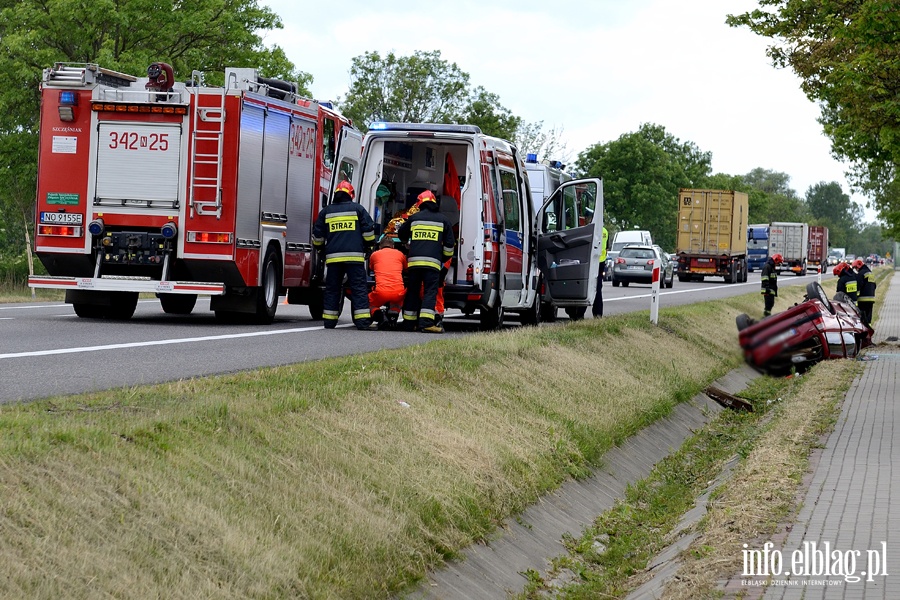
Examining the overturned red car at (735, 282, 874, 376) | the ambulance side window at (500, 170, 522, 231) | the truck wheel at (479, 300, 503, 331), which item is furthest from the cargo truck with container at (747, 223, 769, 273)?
the overturned red car at (735, 282, 874, 376)

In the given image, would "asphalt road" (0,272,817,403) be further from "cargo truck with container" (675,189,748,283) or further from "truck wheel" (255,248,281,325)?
"cargo truck with container" (675,189,748,283)

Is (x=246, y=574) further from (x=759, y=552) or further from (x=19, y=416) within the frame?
(x=759, y=552)

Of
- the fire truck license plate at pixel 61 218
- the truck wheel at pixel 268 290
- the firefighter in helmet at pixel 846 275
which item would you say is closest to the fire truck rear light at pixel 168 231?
the fire truck license plate at pixel 61 218

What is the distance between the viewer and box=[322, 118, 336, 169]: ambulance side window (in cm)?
2052

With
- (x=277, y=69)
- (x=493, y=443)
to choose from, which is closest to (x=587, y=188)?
(x=493, y=443)

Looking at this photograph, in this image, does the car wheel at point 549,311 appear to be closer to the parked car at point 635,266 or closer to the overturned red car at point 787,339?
the overturned red car at point 787,339

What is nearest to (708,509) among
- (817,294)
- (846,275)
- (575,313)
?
(817,294)

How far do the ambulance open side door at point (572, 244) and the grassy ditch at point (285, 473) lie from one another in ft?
27.6

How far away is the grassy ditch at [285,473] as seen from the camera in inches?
209

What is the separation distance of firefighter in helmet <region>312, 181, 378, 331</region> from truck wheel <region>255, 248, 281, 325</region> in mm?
1081

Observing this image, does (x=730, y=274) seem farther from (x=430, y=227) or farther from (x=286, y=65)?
(x=430, y=227)

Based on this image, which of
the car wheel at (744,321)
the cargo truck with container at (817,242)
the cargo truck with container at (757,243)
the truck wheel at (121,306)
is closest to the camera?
the car wheel at (744,321)

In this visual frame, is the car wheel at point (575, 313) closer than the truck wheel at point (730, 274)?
Yes
